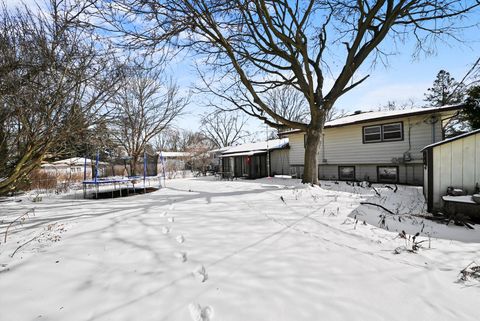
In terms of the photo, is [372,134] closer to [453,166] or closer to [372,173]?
[372,173]

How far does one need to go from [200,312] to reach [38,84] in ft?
13.9

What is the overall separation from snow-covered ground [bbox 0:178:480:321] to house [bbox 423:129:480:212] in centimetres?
164

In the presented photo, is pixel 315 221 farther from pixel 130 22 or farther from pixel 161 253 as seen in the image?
pixel 130 22

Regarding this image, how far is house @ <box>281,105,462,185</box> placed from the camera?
432 inches

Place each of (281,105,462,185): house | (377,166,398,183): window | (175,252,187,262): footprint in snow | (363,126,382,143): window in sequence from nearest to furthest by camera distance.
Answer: (175,252,187,262): footprint in snow → (281,105,462,185): house → (377,166,398,183): window → (363,126,382,143): window

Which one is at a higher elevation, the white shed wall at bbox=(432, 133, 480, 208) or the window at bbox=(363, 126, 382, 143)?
the window at bbox=(363, 126, 382, 143)

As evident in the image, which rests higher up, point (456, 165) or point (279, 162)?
point (279, 162)

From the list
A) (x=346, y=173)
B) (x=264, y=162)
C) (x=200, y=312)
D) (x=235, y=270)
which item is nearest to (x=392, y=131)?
(x=346, y=173)

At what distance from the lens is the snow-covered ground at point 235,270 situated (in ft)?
6.17

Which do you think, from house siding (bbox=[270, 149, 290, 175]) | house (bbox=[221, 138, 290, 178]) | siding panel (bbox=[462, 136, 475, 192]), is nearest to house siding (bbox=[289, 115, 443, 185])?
house siding (bbox=[270, 149, 290, 175])

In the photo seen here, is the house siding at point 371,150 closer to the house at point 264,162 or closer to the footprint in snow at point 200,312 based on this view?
the house at point 264,162

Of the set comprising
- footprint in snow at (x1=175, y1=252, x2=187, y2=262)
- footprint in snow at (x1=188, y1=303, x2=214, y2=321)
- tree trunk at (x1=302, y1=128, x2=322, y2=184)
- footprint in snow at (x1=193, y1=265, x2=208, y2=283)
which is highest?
tree trunk at (x1=302, y1=128, x2=322, y2=184)

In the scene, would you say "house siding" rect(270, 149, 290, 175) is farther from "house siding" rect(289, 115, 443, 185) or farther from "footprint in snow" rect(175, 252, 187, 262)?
"footprint in snow" rect(175, 252, 187, 262)

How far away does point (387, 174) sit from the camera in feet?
41.1
